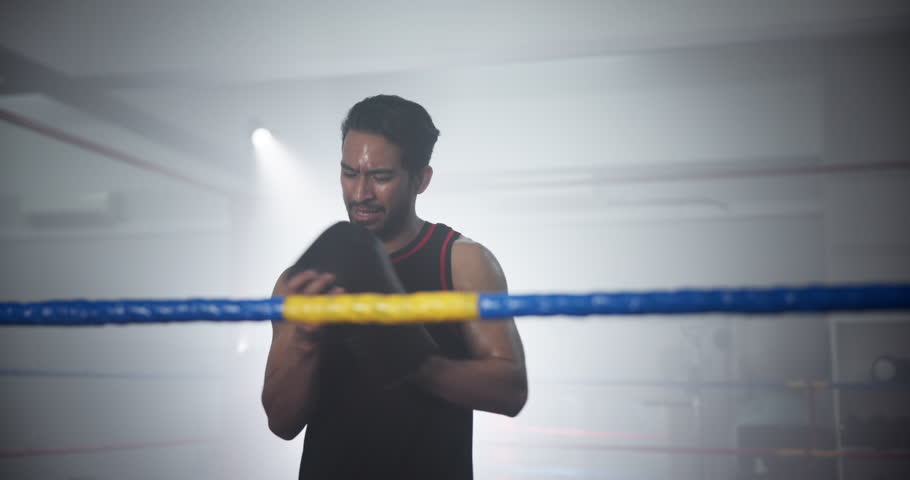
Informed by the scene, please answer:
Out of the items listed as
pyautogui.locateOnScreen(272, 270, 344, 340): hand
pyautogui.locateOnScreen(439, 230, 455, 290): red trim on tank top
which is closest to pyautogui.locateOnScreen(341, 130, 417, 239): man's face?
pyautogui.locateOnScreen(439, 230, 455, 290): red trim on tank top

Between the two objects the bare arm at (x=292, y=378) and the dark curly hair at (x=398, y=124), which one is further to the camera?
the dark curly hair at (x=398, y=124)

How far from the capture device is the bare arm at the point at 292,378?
1063 millimetres

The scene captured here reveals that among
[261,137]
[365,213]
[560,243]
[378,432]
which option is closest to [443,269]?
[365,213]

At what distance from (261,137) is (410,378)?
17.6ft

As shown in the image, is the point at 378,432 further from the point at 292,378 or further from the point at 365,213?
the point at 365,213

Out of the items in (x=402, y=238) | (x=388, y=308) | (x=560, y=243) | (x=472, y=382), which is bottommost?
(x=472, y=382)

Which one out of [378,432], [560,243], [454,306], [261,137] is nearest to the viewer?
[454,306]

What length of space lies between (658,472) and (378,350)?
517 cm

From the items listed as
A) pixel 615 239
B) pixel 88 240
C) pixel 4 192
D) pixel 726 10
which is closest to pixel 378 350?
pixel 726 10

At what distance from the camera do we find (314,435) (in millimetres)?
1188

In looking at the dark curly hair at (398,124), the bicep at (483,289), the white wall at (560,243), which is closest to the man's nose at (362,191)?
the dark curly hair at (398,124)

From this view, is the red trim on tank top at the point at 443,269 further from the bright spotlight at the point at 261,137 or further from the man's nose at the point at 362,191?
the bright spotlight at the point at 261,137

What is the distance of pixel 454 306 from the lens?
2.82 ft

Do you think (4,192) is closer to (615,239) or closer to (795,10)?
(615,239)
